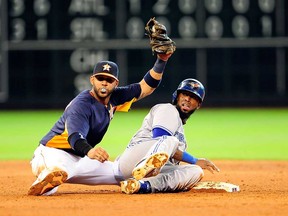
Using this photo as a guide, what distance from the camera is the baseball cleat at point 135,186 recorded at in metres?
6.11

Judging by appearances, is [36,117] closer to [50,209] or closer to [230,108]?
[230,108]

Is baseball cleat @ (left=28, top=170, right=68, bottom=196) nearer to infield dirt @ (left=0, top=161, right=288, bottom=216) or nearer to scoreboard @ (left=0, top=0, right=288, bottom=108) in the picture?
infield dirt @ (left=0, top=161, right=288, bottom=216)

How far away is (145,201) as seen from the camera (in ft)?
18.7

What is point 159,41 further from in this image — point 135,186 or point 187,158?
point 135,186

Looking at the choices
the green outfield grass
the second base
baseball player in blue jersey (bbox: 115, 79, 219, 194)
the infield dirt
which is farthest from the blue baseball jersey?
the green outfield grass

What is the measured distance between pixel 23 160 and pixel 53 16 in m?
7.35

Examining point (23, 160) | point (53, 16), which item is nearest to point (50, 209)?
point (23, 160)

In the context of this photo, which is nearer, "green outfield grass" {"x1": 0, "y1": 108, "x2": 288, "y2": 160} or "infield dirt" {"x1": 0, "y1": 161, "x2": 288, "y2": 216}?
"infield dirt" {"x1": 0, "y1": 161, "x2": 288, "y2": 216}

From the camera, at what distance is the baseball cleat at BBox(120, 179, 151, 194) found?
6.11 metres

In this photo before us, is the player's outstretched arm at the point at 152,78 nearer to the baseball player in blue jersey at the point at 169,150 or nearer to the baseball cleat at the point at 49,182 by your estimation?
the baseball player in blue jersey at the point at 169,150

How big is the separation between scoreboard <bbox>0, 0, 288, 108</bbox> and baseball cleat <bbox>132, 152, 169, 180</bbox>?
11421mm

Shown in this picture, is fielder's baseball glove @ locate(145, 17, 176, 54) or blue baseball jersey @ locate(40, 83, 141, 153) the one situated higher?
fielder's baseball glove @ locate(145, 17, 176, 54)

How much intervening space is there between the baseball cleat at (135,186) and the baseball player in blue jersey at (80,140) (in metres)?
0.19

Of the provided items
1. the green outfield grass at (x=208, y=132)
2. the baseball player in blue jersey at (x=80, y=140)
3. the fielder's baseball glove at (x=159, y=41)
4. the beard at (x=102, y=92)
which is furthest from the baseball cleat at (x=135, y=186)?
the green outfield grass at (x=208, y=132)
